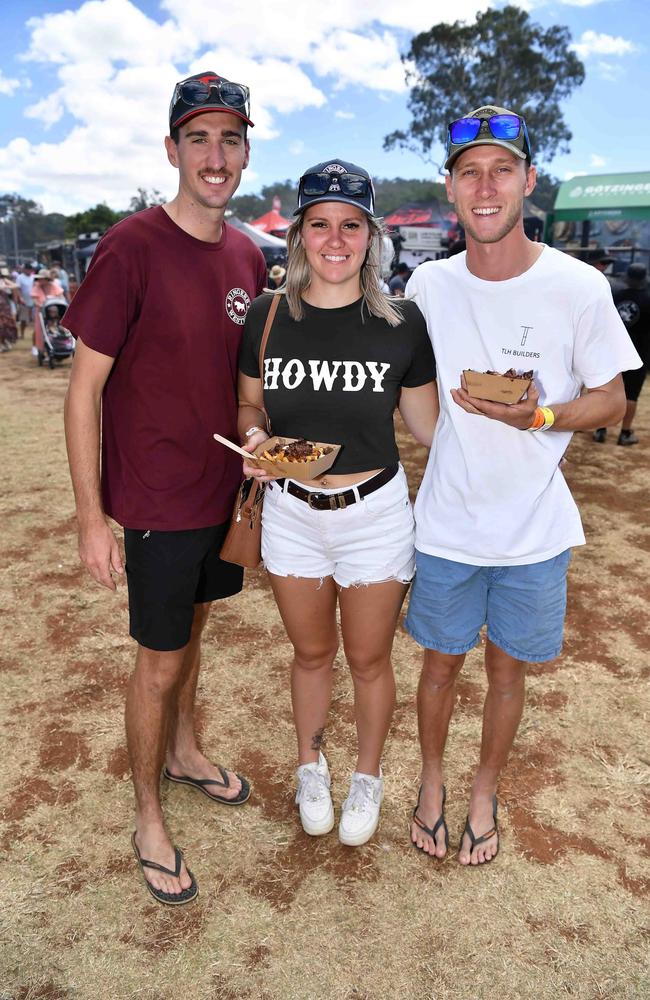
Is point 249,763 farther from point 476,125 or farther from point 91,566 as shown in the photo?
point 476,125

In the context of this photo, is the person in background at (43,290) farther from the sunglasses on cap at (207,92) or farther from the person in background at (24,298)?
the sunglasses on cap at (207,92)

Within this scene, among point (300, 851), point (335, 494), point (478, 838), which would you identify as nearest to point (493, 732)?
point (478, 838)

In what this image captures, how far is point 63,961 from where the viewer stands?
2160 mm

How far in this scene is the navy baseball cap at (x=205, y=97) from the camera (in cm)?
225

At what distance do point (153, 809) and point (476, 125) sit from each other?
2.63 meters

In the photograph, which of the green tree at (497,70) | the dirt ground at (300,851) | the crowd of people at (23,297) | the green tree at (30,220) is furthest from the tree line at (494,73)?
the green tree at (30,220)

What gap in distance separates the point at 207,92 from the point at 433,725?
7.91 feet

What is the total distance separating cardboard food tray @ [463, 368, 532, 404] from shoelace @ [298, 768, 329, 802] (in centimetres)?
168

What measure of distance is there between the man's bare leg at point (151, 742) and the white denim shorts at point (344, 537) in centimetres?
54

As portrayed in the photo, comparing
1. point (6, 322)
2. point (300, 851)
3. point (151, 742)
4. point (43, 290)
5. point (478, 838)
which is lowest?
point (300, 851)

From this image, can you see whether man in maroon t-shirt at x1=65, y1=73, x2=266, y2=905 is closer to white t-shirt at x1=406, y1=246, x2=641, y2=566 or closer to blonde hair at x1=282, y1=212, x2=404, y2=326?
blonde hair at x1=282, y1=212, x2=404, y2=326

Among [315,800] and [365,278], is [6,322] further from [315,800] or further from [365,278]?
[315,800]

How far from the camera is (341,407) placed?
2.25 metres

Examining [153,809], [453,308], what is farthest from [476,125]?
[153,809]
